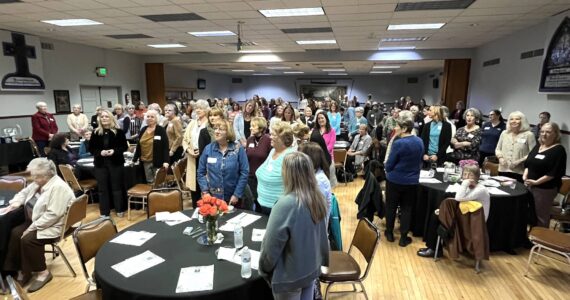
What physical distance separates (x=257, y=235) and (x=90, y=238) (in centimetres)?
135

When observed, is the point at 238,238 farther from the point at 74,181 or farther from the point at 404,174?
the point at 74,181

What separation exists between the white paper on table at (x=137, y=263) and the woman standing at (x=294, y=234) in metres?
0.80

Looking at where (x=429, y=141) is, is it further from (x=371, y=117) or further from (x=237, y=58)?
(x=237, y=58)

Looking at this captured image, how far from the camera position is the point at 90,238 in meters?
2.58

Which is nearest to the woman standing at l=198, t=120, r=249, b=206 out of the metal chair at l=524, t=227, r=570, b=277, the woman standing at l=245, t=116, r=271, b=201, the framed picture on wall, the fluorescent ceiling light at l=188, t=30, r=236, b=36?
the woman standing at l=245, t=116, r=271, b=201

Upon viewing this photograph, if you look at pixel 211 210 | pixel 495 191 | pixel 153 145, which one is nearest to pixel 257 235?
pixel 211 210

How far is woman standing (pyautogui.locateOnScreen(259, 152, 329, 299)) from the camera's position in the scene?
177 cm

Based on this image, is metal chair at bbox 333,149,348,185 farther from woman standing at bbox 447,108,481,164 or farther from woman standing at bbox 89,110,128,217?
woman standing at bbox 89,110,128,217

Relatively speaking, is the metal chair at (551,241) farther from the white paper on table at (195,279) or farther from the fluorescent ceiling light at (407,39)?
the fluorescent ceiling light at (407,39)

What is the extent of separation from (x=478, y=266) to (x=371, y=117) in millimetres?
7060

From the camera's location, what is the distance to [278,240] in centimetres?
176

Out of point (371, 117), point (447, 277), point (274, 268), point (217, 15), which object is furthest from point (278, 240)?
point (371, 117)

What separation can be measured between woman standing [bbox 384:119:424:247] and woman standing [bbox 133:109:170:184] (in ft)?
10.8

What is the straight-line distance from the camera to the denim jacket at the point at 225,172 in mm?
3316
